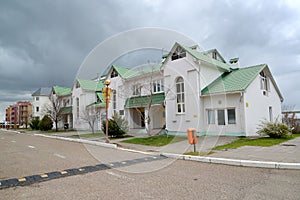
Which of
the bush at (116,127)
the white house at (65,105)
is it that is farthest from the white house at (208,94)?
the white house at (65,105)

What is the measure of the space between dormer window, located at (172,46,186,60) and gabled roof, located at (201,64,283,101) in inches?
145

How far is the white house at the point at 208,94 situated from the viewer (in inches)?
639

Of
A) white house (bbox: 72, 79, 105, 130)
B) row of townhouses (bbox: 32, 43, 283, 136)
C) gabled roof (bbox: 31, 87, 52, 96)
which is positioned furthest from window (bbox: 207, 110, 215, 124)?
gabled roof (bbox: 31, 87, 52, 96)

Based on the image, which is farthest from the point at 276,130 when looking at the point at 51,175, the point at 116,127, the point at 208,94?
the point at 51,175

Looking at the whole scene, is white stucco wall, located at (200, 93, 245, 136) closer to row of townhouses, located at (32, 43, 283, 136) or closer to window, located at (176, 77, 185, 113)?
row of townhouses, located at (32, 43, 283, 136)

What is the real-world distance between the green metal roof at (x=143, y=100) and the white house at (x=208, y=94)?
0.11 m

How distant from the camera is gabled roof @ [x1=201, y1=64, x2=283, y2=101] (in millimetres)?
16188

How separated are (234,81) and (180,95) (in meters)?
4.71

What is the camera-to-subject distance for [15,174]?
6445 mm

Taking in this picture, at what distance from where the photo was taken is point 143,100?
21.1 m

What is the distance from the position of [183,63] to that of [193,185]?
47.3 feet

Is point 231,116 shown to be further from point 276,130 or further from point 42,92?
point 42,92

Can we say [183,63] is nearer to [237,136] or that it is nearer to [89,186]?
[237,136]

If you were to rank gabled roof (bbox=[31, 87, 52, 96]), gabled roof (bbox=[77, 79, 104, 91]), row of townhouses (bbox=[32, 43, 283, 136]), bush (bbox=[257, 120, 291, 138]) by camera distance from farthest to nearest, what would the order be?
gabled roof (bbox=[31, 87, 52, 96]) < gabled roof (bbox=[77, 79, 104, 91]) < row of townhouses (bbox=[32, 43, 283, 136]) < bush (bbox=[257, 120, 291, 138])
